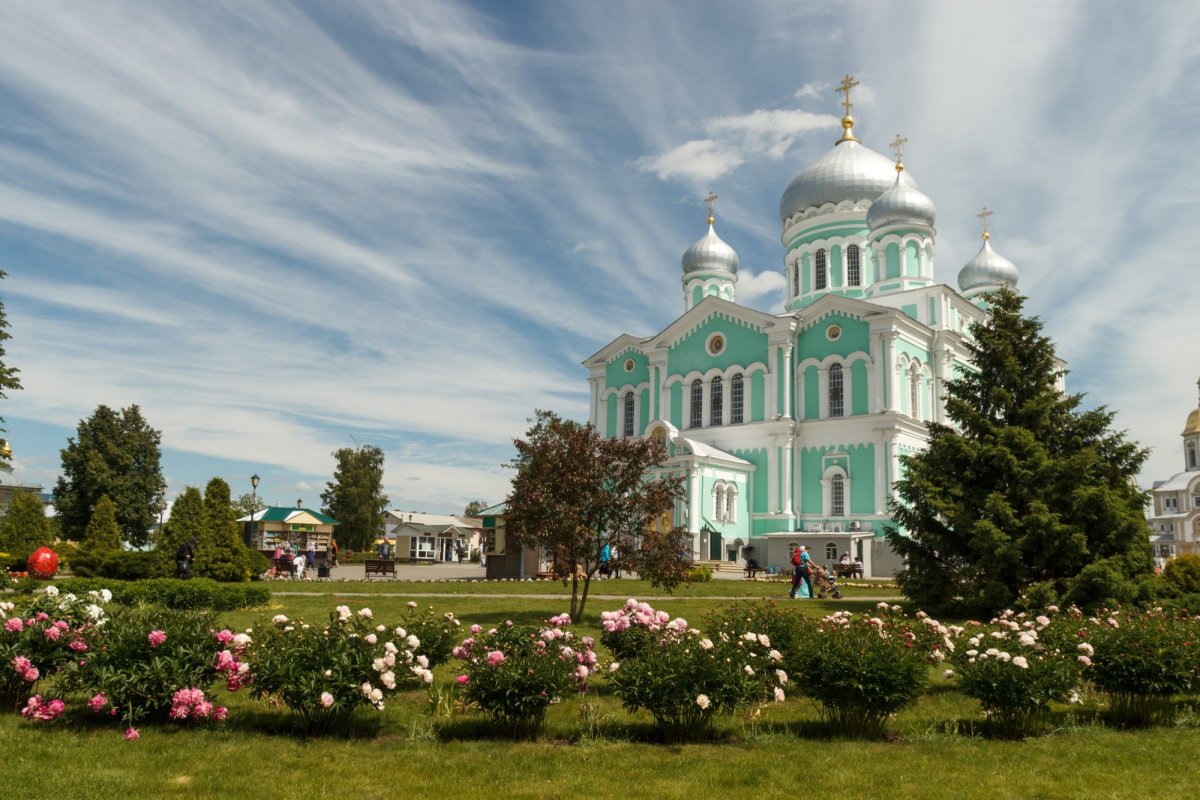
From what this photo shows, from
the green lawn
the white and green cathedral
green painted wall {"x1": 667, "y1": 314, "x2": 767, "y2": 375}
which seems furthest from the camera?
green painted wall {"x1": 667, "y1": 314, "x2": 767, "y2": 375}

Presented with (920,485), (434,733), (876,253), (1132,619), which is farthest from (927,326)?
(434,733)

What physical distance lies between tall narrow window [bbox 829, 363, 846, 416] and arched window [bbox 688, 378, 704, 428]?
5.97 metres

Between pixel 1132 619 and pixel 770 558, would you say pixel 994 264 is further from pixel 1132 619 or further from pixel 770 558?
pixel 1132 619

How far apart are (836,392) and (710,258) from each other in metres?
12.7

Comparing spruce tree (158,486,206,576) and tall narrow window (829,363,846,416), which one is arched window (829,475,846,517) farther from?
spruce tree (158,486,206,576)

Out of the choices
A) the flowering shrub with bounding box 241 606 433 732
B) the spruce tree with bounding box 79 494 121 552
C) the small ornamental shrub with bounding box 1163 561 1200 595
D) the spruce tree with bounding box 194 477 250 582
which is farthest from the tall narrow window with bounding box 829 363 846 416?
the flowering shrub with bounding box 241 606 433 732

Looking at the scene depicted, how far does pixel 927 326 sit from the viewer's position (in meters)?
37.8

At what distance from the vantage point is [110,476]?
44781 mm

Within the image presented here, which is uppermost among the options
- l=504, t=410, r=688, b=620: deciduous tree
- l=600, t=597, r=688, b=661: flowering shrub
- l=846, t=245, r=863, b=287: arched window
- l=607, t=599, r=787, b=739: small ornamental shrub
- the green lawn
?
l=846, t=245, r=863, b=287: arched window

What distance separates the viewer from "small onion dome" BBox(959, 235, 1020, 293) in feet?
152

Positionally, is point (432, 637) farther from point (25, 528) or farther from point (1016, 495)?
point (25, 528)

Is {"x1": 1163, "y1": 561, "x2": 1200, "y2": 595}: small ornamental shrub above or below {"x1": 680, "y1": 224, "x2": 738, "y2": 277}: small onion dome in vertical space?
below

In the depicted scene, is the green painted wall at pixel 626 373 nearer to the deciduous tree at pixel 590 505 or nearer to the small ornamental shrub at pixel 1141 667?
the deciduous tree at pixel 590 505

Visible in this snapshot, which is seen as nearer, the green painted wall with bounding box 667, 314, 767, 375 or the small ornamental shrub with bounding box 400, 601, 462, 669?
the small ornamental shrub with bounding box 400, 601, 462, 669
